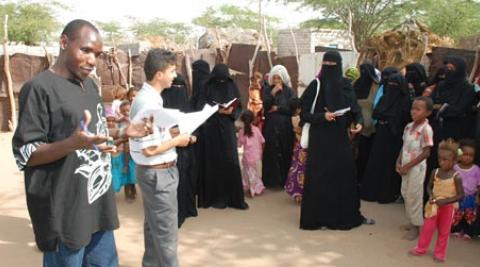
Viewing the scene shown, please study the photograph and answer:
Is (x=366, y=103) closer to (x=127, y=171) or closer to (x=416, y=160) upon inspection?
(x=416, y=160)

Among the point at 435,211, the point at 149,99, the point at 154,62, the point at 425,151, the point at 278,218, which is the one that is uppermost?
the point at 154,62

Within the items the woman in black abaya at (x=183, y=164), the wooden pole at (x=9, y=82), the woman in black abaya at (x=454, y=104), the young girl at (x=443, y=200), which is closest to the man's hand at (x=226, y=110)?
the woman in black abaya at (x=183, y=164)

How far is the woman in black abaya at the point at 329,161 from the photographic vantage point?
14.3 ft

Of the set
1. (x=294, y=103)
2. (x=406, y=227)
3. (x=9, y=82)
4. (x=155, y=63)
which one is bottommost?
(x=406, y=227)

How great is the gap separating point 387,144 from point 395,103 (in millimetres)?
554

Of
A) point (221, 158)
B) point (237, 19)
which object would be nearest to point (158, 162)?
point (221, 158)

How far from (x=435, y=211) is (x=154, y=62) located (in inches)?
102

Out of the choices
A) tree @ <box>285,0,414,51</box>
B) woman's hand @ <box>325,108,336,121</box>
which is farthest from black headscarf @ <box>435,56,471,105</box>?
tree @ <box>285,0,414,51</box>

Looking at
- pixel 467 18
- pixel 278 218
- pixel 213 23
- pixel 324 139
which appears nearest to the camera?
pixel 324 139

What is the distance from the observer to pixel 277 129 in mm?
6191

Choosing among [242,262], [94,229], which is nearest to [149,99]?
[94,229]

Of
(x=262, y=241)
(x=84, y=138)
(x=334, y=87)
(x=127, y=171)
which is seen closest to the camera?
(x=84, y=138)

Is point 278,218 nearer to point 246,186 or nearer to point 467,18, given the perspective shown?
point 246,186

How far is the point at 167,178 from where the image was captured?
Result: 292 cm
